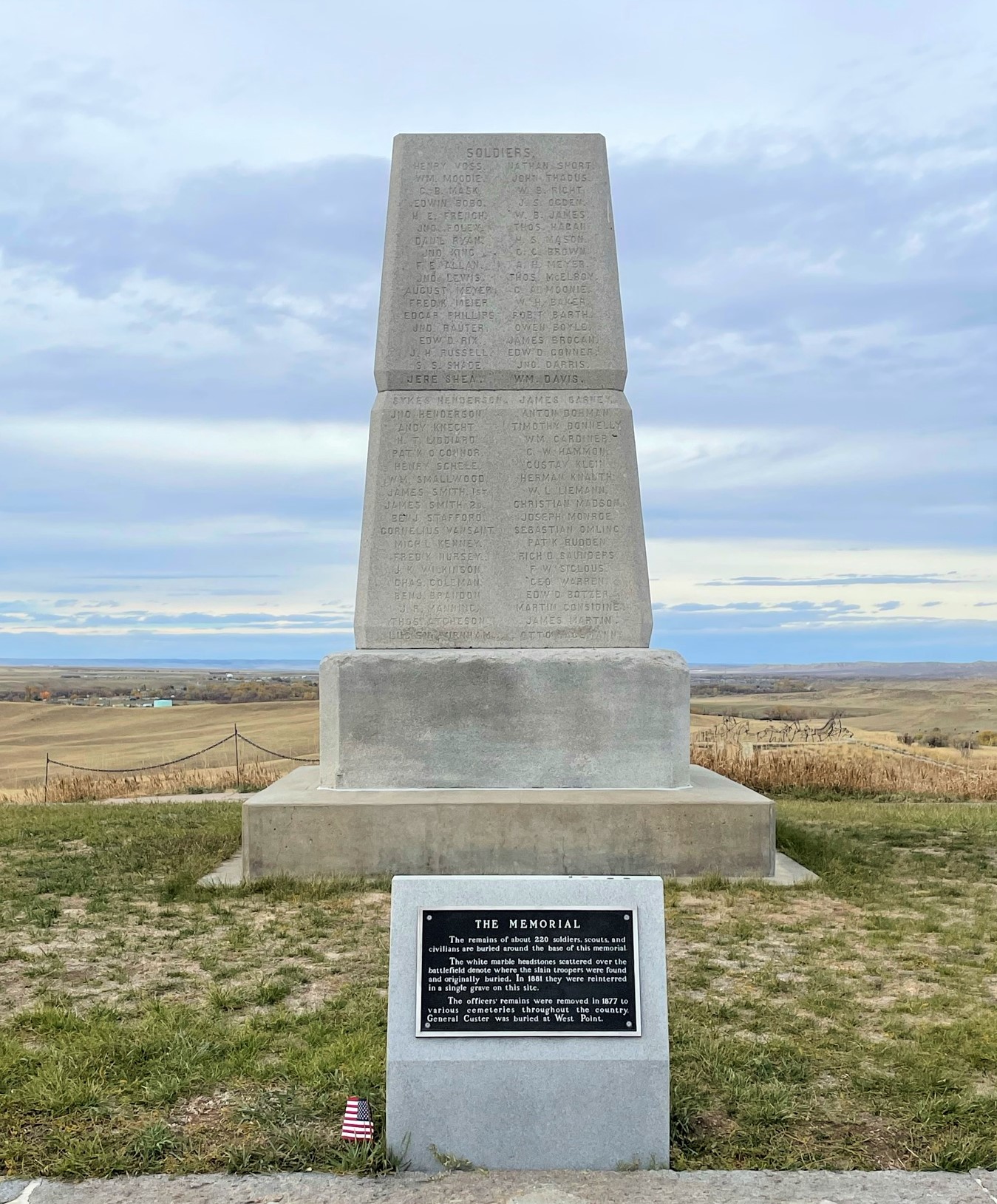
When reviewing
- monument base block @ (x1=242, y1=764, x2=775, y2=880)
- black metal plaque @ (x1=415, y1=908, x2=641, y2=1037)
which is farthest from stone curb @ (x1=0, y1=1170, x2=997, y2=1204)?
→ monument base block @ (x1=242, y1=764, x2=775, y2=880)

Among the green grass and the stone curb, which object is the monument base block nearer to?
the green grass

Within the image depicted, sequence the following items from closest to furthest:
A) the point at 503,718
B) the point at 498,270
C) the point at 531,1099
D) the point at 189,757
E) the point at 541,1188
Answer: the point at 541,1188 < the point at 531,1099 < the point at 503,718 < the point at 498,270 < the point at 189,757

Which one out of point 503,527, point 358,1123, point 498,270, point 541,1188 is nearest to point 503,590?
point 503,527

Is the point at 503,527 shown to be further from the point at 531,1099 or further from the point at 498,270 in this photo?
the point at 531,1099

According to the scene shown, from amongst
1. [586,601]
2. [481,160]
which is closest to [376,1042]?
[586,601]

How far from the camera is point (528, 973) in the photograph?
3715 mm

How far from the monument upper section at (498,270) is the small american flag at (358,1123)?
619 cm

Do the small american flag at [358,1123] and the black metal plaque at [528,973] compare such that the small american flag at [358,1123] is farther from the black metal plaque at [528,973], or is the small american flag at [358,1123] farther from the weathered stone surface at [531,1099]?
the black metal plaque at [528,973]

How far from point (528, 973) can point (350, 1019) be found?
1.60 metres

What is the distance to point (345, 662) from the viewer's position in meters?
8.42

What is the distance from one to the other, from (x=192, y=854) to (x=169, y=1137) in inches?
219

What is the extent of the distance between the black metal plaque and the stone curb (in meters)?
0.43

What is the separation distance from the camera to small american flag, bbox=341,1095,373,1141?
3.70 m

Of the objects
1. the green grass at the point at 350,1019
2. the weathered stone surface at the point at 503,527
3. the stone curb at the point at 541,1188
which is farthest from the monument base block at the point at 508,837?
the stone curb at the point at 541,1188
